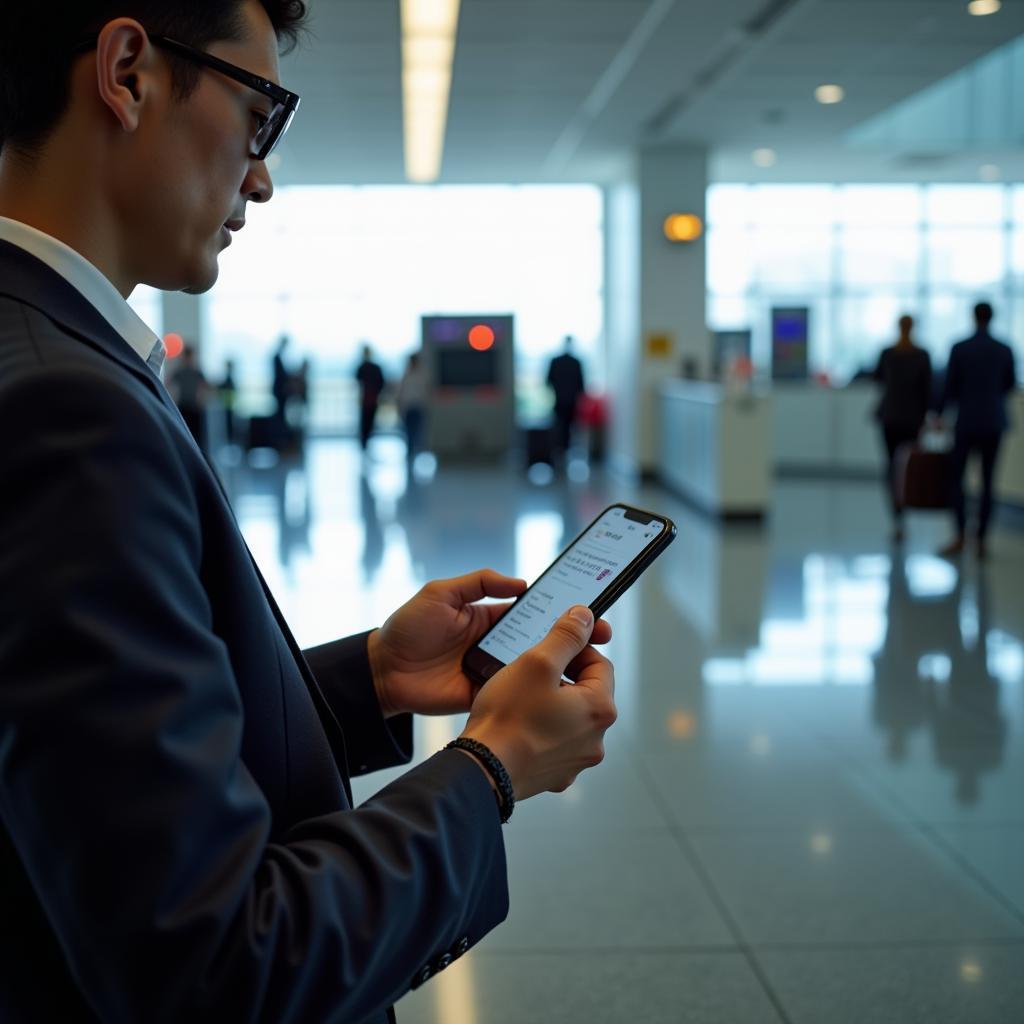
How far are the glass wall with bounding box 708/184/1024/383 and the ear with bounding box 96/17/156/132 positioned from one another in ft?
63.9

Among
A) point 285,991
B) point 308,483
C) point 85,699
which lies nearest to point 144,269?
point 85,699

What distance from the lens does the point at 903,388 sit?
9.54m

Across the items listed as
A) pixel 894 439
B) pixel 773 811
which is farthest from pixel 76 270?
pixel 894 439

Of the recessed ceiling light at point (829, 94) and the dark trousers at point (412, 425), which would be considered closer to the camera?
the recessed ceiling light at point (829, 94)

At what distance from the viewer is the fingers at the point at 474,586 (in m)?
1.35

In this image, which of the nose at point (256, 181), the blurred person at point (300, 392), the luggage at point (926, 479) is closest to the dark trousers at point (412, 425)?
the blurred person at point (300, 392)

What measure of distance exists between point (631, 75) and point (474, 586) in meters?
9.26

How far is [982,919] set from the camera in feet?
9.66

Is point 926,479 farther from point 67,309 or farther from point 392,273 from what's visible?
point 392,273

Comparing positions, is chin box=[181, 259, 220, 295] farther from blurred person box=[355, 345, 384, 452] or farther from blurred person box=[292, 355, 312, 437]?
blurred person box=[292, 355, 312, 437]

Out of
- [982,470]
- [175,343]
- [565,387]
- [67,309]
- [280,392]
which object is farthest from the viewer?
[175,343]

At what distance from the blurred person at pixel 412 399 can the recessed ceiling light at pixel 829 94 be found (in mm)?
7978

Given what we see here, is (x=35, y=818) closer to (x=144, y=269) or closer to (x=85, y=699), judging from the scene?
(x=85, y=699)

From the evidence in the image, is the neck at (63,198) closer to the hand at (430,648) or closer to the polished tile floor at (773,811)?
the hand at (430,648)
